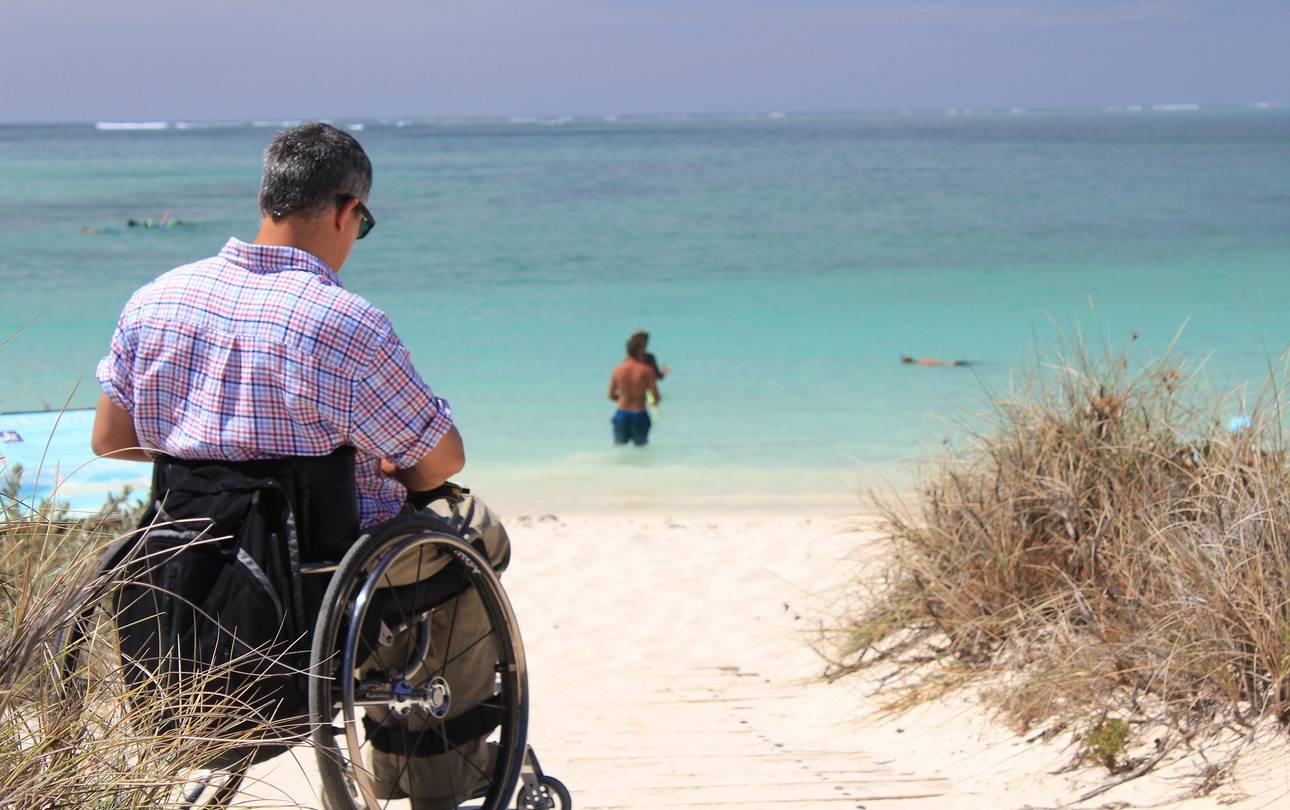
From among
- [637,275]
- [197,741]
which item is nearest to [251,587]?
[197,741]

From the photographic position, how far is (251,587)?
2.14 m

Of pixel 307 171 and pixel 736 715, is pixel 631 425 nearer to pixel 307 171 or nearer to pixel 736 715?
pixel 736 715

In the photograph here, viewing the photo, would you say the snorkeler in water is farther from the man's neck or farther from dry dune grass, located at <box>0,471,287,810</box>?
dry dune grass, located at <box>0,471,287,810</box>

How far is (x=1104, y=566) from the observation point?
11.6ft

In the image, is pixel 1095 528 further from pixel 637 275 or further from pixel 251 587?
pixel 637 275

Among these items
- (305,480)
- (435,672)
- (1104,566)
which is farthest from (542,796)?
(1104,566)

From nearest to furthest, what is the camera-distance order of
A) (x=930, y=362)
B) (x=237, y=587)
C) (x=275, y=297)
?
(x=237, y=587) < (x=275, y=297) < (x=930, y=362)

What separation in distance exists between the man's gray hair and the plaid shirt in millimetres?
98

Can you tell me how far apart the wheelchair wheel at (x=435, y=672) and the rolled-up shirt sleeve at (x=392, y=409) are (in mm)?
139

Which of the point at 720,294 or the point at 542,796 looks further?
the point at 720,294

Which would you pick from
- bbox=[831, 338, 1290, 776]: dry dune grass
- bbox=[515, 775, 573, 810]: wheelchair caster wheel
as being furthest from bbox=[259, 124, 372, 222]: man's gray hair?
bbox=[831, 338, 1290, 776]: dry dune grass

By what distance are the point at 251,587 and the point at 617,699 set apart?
2158 millimetres

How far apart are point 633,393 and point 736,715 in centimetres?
628

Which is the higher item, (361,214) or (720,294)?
(361,214)
